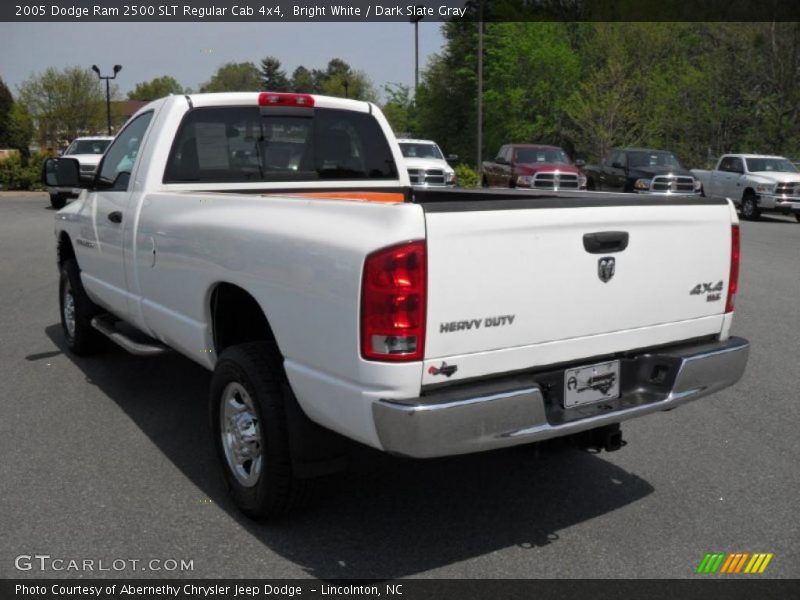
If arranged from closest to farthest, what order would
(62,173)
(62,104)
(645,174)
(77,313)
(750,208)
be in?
(62,173) < (77,313) < (750,208) < (645,174) < (62,104)

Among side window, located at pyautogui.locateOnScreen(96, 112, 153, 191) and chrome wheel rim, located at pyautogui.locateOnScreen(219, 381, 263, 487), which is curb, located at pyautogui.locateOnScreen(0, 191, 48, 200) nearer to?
side window, located at pyautogui.locateOnScreen(96, 112, 153, 191)

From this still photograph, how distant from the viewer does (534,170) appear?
23.9 m

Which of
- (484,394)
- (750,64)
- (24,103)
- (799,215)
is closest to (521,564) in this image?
(484,394)

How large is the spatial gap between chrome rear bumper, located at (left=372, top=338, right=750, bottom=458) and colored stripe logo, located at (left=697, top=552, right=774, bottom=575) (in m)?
0.65

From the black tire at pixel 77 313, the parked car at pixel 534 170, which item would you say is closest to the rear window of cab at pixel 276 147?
the black tire at pixel 77 313

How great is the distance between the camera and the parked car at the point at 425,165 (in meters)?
23.0

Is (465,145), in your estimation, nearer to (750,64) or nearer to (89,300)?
(750,64)

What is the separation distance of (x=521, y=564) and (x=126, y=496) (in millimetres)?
1966

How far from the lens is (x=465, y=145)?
60938 millimetres

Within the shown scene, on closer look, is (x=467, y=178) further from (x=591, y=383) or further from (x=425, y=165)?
(x=591, y=383)

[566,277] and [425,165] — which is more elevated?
A: [425,165]

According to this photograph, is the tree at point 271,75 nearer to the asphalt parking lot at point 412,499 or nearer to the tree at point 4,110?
the tree at point 4,110

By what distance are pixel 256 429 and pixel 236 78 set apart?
127885mm

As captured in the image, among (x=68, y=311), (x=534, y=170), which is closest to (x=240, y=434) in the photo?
(x=68, y=311)
